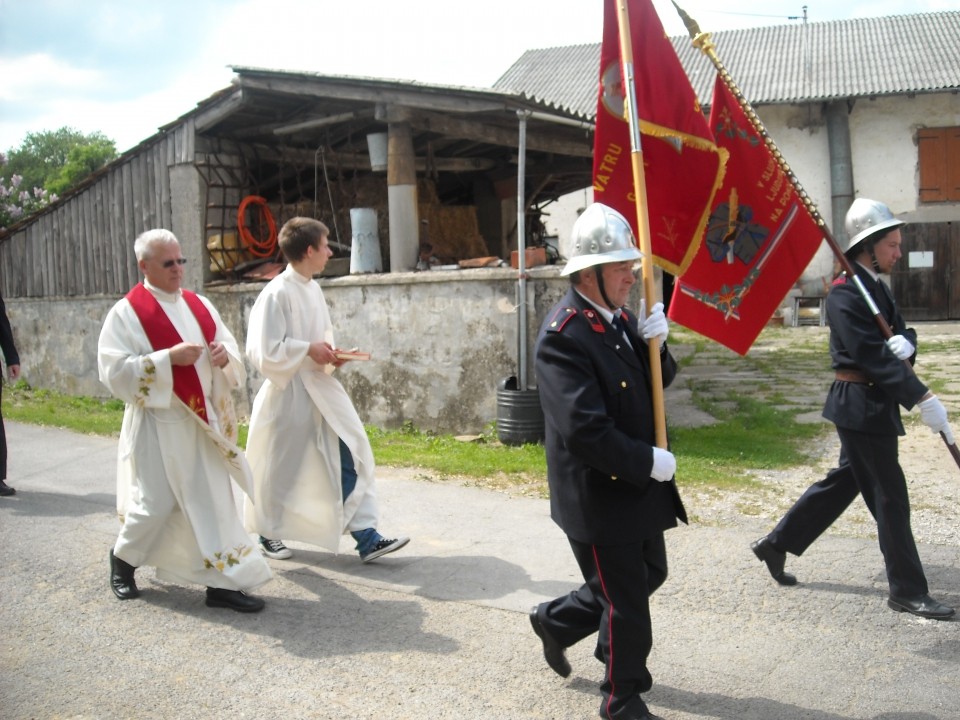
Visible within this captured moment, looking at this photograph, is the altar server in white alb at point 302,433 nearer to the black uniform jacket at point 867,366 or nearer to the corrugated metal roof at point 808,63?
the black uniform jacket at point 867,366

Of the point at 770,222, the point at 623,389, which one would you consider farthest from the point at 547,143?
the point at 623,389

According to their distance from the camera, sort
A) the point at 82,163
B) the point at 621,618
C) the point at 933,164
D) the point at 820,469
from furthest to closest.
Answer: the point at 82,163 < the point at 933,164 < the point at 820,469 < the point at 621,618

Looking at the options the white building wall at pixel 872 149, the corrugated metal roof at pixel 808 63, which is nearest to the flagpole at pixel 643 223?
the corrugated metal roof at pixel 808 63

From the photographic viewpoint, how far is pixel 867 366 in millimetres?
4305

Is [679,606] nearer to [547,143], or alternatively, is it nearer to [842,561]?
[842,561]

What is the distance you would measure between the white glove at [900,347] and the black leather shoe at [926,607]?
1.11m

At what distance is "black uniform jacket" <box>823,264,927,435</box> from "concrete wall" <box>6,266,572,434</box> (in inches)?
165

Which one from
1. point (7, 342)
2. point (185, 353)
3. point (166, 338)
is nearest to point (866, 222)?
point (185, 353)

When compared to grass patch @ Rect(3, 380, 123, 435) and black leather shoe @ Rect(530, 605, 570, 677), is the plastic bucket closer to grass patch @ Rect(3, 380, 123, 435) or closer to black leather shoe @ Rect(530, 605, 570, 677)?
grass patch @ Rect(3, 380, 123, 435)

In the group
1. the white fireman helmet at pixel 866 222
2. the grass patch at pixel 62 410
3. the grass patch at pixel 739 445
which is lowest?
the grass patch at pixel 739 445

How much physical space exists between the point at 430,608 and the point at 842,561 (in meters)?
2.26

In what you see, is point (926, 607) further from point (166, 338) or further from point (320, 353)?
point (166, 338)

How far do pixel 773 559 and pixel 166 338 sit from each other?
11.0 ft

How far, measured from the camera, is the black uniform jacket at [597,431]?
3.19 m
